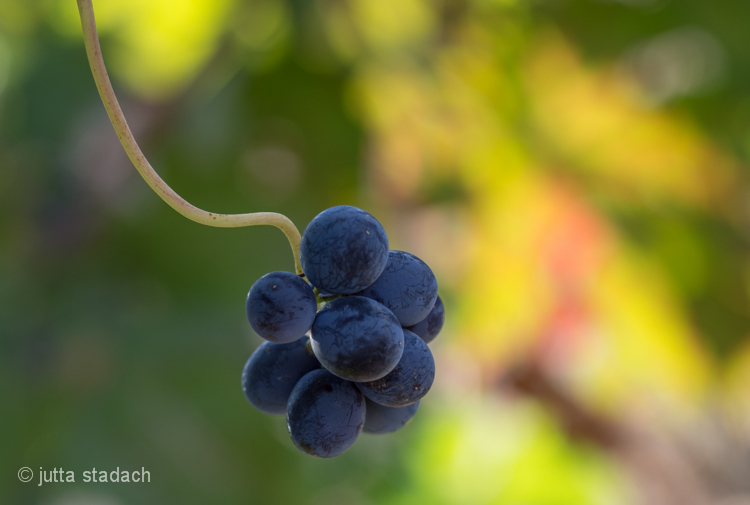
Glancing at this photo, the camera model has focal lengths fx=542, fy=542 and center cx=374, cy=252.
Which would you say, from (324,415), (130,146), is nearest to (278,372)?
(324,415)

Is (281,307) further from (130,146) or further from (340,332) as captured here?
(130,146)

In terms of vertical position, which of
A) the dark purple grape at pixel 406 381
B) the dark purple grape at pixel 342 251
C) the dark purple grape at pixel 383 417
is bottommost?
the dark purple grape at pixel 383 417

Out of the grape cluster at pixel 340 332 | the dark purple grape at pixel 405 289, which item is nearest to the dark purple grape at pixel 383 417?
the grape cluster at pixel 340 332

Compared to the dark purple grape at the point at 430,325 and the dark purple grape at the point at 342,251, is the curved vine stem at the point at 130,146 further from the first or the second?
the dark purple grape at the point at 430,325

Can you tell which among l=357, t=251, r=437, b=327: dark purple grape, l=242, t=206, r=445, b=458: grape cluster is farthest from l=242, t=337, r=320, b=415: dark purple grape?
l=357, t=251, r=437, b=327: dark purple grape

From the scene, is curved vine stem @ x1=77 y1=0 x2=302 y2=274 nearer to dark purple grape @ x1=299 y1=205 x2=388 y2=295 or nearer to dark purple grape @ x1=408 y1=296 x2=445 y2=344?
dark purple grape @ x1=299 y1=205 x2=388 y2=295
